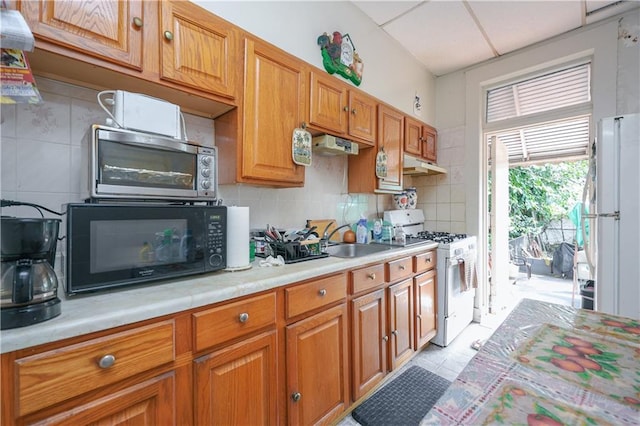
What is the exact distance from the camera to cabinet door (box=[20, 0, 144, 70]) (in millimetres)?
885

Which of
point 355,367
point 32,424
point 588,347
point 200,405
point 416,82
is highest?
point 416,82

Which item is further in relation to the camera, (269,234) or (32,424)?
(269,234)

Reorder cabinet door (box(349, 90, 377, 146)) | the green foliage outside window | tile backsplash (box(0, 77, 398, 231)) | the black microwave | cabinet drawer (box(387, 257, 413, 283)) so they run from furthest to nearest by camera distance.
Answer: the green foliage outside window, cabinet door (box(349, 90, 377, 146)), cabinet drawer (box(387, 257, 413, 283)), tile backsplash (box(0, 77, 398, 231)), the black microwave

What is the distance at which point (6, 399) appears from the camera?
0.63 m

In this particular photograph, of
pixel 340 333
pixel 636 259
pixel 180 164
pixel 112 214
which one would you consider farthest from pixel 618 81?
pixel 112 214

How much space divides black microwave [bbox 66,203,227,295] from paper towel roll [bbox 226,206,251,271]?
0.06m

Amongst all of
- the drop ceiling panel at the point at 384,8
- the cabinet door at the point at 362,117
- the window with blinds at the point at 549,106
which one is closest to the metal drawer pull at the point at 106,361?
the cabinet door at the point at 362,117

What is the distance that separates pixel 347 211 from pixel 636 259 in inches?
76.4

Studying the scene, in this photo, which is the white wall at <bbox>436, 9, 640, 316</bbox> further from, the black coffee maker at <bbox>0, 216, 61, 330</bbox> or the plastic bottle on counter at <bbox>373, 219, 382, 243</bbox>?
the black coffee maker at <bbox>0, 216, 61, 330</bbox>

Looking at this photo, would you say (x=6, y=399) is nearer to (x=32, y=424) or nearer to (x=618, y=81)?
(x=32, y=424)

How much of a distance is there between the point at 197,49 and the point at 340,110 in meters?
0.99

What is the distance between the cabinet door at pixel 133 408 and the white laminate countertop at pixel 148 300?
0.20m

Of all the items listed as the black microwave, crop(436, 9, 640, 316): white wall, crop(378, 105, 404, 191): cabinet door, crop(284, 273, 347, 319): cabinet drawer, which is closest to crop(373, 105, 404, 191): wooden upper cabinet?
crop(378, 105, 404, 191): cabinet door

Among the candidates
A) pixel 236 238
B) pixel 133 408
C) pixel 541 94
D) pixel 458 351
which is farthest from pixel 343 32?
pixel 458 351
